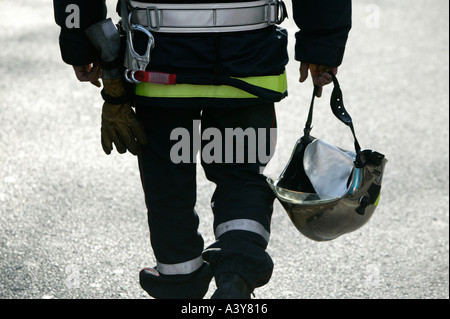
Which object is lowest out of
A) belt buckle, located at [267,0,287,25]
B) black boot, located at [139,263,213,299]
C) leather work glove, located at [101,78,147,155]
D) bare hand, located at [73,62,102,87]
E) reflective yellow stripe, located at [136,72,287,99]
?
black boot, located at [139,263,213,299]

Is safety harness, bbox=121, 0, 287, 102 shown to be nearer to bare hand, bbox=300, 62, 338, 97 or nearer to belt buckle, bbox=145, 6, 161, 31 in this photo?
belt buckle, bbox=145, 6, 161, 31

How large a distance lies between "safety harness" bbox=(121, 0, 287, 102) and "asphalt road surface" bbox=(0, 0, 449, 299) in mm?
1105

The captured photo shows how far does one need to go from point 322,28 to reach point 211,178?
0.66 metres

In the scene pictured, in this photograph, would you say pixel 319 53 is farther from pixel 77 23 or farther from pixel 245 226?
pixel 77 23

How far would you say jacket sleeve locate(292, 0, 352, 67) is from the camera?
2447mm

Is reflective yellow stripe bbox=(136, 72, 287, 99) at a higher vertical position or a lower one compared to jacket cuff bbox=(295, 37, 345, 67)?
lower

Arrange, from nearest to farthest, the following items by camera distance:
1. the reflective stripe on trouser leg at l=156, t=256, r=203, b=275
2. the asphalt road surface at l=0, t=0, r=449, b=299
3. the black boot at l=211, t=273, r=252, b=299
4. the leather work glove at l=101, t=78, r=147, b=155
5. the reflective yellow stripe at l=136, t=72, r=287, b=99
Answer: the black boot at l=211, t=273, r=252, b=299 → the reflective yellow stripe at l=136, t=72, r=287, b=99 → the leather work glove at l=101, t=78, r=147, b=155 → the reflective stripe on trouser leg at l=156, t=256, r=203, b=275 → the asphalt road surface at l=0, t=0, r=449, b=299

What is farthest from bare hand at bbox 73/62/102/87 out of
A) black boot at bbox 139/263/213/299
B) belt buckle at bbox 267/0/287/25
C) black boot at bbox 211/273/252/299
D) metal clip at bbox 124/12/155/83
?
black boot at bbox 211/273/252/299

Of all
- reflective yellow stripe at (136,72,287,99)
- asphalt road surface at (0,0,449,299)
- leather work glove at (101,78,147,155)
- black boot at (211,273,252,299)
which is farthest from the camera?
asphalt road surface at (0,0,449,299)

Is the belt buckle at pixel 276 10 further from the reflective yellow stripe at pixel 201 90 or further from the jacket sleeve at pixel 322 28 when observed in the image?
the reflective yellow stripe at pixel 201 90

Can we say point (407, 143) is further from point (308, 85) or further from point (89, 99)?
point (89, 99)

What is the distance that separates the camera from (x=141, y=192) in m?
4.15

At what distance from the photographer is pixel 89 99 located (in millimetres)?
5484

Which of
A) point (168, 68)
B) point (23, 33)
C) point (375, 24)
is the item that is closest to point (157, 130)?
point (168, 68)
